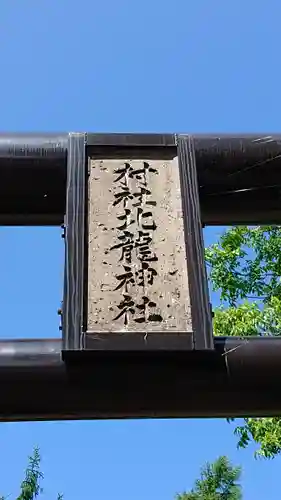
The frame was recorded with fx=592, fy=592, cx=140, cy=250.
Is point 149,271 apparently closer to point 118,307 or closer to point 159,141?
point 118,307

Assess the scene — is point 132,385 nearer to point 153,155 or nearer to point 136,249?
point 136,249

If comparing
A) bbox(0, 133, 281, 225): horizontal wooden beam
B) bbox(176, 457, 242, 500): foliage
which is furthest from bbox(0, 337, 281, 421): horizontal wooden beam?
bbox(176, 457, 242, 500): foliage

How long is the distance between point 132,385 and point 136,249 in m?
0.74

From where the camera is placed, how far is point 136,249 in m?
3.05

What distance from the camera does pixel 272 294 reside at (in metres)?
6.62

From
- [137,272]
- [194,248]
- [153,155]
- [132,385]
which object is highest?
[153,155]

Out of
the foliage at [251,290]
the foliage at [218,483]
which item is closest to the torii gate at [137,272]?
the foliage at [251,290]

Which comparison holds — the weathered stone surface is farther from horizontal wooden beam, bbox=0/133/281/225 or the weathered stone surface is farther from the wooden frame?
horizontal wooden beam, bbox=0/133/281/225

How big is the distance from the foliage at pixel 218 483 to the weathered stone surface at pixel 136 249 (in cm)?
1591

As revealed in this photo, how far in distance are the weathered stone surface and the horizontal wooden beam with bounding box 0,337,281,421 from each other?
17 cm

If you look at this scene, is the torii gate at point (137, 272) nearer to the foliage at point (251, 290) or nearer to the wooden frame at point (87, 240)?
the wooden frame at point (87, 240)

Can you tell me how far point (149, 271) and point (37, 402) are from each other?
32.9 inches

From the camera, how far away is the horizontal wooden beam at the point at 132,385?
2617mm

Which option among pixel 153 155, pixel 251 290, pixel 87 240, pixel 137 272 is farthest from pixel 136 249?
pixel 251 290
